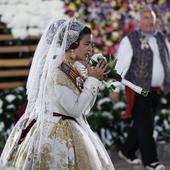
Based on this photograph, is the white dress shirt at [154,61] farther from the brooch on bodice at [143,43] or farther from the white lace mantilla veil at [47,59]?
the white lace mantilla veil at [47,59]

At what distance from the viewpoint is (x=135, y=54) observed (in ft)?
30.5

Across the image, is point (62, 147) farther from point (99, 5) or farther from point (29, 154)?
point (99, 5)

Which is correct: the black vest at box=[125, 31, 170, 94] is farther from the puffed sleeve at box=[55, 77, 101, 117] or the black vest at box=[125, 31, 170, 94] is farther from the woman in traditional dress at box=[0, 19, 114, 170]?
the puffed sleeve at box=[55, 77, 101, 117]

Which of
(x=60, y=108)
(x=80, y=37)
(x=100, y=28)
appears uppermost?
(x=80, y=37)

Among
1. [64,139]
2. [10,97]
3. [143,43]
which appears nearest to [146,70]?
[143,43]

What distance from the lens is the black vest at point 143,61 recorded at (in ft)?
30.2

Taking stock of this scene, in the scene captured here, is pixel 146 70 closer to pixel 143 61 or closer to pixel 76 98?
pixel 143 61

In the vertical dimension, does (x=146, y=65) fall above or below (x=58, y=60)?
below

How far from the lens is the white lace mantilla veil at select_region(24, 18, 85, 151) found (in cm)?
654

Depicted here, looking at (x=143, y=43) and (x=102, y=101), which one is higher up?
(x=143, y=43)

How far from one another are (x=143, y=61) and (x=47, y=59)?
2819 millimetres

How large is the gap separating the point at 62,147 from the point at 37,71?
656 mm

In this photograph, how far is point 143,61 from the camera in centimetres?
924

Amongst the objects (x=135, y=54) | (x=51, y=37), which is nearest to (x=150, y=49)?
(x=135, y=54)
